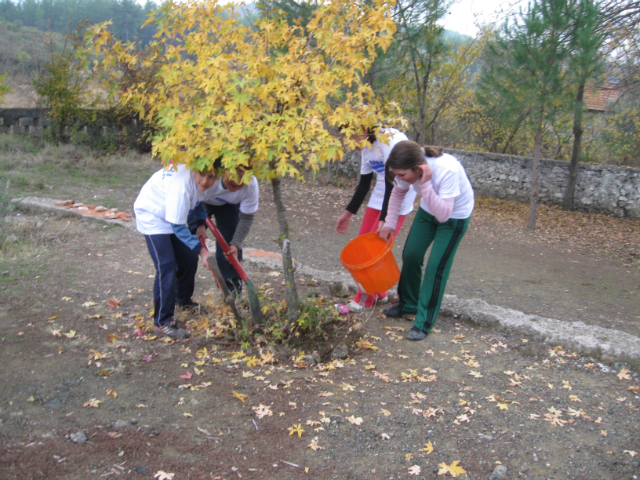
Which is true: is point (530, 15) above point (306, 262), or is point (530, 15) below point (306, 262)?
above

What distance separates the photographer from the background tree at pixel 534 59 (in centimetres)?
889

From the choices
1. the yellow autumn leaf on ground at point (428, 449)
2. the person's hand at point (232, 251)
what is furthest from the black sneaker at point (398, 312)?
the yellow autumn leaf on ground at point (428, 449)

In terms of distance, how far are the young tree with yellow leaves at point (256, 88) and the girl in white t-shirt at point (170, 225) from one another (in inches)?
10.3

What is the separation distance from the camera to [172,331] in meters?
3.51

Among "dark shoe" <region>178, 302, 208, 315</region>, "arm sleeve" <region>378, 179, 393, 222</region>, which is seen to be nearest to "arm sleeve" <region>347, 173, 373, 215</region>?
"arm sleeve" <region>378, 179, 393, 222</region>

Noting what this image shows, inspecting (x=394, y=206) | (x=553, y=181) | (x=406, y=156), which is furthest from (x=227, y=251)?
(x=553, y=181)

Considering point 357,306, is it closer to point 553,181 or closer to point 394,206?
point 394,206

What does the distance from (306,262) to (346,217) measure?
200 centimetres

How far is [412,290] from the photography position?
4113mm

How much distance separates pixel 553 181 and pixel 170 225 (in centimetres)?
1066

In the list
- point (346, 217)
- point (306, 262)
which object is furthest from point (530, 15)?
point (346, 217)

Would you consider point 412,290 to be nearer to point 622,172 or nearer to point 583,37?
point 583,37

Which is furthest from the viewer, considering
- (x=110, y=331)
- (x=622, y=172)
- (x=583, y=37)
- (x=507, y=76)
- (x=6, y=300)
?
(x=622, y=172)

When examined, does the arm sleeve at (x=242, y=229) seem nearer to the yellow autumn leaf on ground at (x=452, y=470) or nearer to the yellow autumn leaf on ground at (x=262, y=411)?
the yellow autumn leaf on ground at (x=262, y=411)
